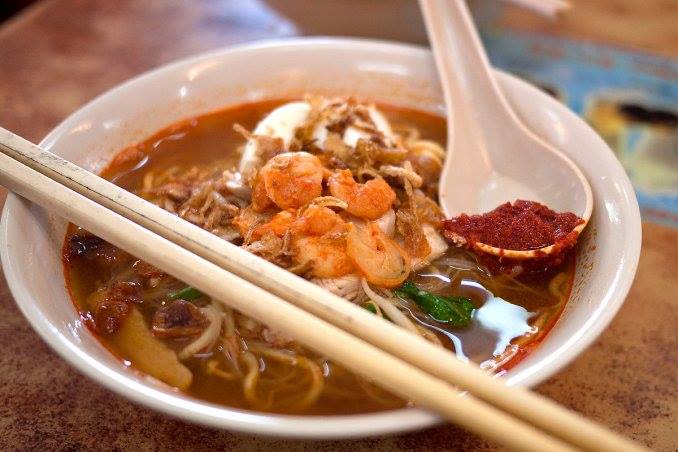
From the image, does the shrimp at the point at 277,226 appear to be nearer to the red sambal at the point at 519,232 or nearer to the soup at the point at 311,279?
the soup at the point at 311,279

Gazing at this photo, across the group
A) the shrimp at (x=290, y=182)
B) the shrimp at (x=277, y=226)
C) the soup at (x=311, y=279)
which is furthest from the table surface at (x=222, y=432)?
the shrimp at (x=290, y=182)

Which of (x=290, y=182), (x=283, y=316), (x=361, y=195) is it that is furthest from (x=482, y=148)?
(x=283, y=316)

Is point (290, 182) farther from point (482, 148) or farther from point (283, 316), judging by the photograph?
point (482, 148)

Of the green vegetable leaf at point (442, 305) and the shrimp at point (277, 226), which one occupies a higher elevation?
the shrimp at point (277, 226)

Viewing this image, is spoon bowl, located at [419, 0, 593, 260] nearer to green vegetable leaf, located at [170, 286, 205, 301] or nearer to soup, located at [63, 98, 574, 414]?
soup, located at [63, 98, 574, 414]

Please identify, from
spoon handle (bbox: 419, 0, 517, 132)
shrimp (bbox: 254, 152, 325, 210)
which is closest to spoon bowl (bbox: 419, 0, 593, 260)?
spoon handle (bbox: 419, 0, 517, 132)

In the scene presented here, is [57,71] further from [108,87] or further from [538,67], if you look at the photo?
[538,67]

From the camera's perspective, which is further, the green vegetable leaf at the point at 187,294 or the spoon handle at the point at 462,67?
the spoon handle at the point at 462,67
